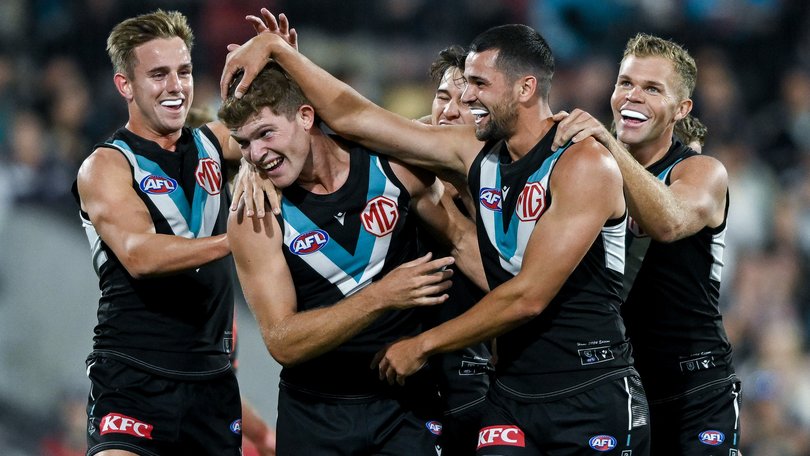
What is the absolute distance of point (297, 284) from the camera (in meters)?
5.54

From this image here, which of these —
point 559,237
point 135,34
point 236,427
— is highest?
point 135,34

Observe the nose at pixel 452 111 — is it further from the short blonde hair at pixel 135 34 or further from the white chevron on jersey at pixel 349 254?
the short blonde hair at pixel 135 34

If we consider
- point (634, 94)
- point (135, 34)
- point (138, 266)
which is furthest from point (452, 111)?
point (138, 266)

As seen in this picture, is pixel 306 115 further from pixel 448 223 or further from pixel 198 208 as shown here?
pixel 198 208

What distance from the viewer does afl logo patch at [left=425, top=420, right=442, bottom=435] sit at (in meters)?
5.60

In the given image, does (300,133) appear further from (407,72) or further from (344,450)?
(407,72)

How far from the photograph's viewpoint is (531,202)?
5.14m

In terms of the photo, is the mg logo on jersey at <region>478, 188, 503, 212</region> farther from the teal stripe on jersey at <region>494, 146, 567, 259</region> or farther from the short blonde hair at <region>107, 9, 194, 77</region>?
the short blonde hair at <region>107, 9, 194, 77</region>

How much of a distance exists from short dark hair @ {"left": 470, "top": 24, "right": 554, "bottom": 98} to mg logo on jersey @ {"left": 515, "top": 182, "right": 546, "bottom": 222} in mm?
528

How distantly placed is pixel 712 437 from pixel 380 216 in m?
2.22

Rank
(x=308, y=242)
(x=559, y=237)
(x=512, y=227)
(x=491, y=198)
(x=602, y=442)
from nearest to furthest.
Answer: (x=559, y=237), (x=602, y=442), (x=512, y=227), (x=491, y=198), (x=308, y=242)

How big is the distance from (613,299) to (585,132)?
0.82 meters

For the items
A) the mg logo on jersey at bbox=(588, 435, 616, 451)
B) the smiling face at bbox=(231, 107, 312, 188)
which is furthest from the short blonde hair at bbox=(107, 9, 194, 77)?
the mg logo on jersey at bbox=(588, 435, 616, 451)

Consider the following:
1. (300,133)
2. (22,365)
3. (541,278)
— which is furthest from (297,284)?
(22,365)
